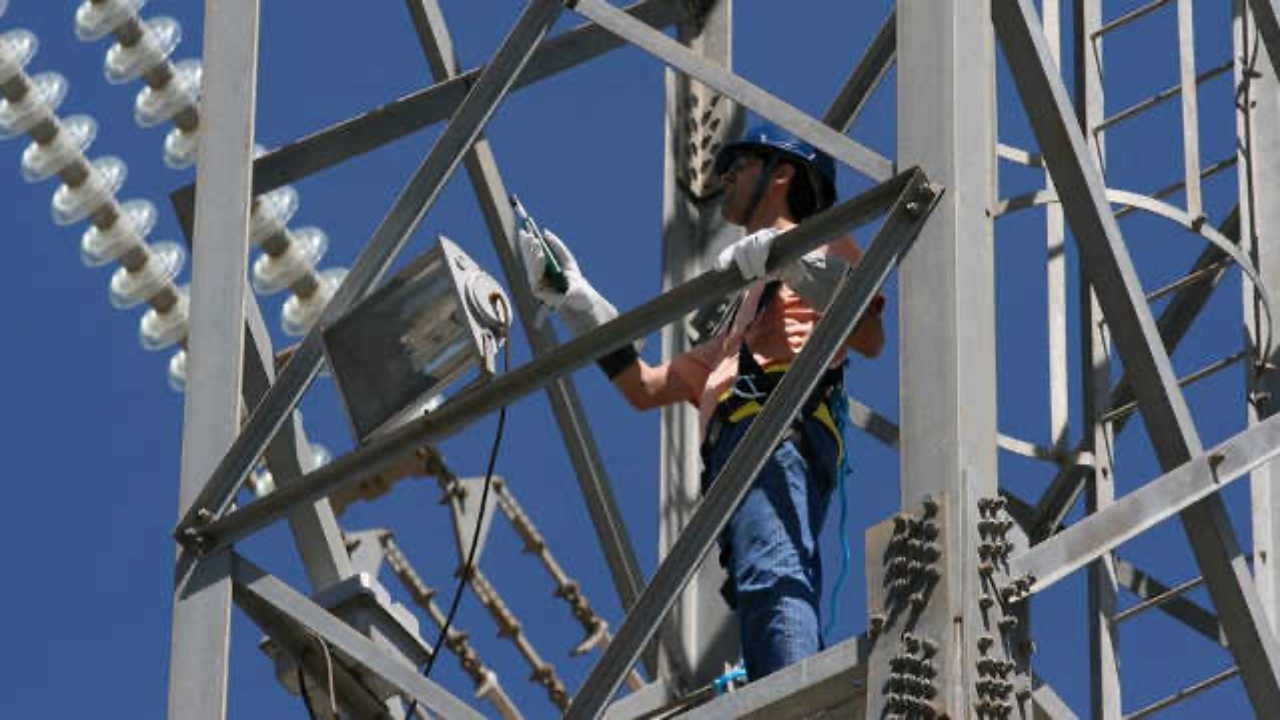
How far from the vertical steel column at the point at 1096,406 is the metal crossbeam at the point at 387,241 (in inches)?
90.5

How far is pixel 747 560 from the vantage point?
41.2 ft

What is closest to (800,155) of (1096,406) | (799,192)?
(799,192)

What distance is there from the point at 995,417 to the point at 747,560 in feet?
5.91

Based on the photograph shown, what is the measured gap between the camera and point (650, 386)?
13531mm

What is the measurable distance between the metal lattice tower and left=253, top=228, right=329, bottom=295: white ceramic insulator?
9.91 feet

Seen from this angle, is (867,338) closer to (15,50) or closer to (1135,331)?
(1135,331)

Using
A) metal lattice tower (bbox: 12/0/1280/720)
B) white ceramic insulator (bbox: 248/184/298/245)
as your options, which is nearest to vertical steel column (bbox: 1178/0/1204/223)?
metal lattice tower (bbox: 12/0/1280/720)

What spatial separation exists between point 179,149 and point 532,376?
7.47 meters

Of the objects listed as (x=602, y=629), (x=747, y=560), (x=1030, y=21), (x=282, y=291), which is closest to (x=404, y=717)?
(x=747, y=560)

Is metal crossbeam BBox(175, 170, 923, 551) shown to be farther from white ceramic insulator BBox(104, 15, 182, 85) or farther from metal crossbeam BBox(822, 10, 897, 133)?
white ceramic insulator BBox(104, 15, 182, 85)

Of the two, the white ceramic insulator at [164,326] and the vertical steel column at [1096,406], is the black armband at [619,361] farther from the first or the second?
the white ceramic insulator at [164,326]

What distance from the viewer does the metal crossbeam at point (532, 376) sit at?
11320mm

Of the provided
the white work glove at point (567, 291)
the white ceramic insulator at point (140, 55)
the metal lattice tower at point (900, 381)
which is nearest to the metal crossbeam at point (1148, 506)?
the metal lattice tower at point (900, 381)

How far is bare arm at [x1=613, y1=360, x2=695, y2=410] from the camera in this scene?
13.5m
